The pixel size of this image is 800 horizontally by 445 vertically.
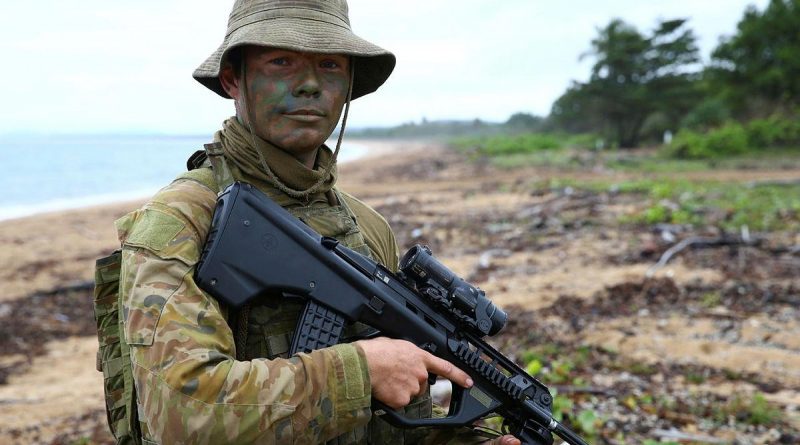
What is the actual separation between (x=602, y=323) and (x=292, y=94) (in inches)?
216

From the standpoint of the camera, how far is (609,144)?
121 feet

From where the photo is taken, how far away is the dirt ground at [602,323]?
469cm

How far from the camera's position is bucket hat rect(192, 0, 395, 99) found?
1784 millimetres

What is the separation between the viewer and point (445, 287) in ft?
6.40

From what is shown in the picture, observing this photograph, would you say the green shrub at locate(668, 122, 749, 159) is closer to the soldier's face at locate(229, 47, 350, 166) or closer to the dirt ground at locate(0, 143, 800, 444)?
the dirt ground at locate(0, 143, 800, 444)

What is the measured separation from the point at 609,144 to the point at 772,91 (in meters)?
10.2

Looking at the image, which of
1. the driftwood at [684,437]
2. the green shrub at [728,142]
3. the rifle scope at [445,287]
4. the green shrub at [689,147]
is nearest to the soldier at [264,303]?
the rifle scope at [445,287]

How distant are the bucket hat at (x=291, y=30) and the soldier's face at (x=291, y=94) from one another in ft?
0.20

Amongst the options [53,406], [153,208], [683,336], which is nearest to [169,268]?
[153,208]

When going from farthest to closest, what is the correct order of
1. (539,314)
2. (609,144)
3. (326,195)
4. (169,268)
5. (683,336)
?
(609,144), (539,314), (683,336), (326,195), (169,268)

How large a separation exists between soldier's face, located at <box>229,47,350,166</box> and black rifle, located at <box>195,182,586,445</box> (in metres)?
0.26

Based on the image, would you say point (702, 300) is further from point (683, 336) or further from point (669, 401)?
point (669, 401)

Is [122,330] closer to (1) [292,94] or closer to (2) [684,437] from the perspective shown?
(1) [292,94]

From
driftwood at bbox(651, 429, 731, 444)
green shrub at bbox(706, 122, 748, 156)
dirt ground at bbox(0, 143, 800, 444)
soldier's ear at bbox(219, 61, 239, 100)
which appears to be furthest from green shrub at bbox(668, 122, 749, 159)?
soldier's ear at bbox(219, 61, 239, 100)
